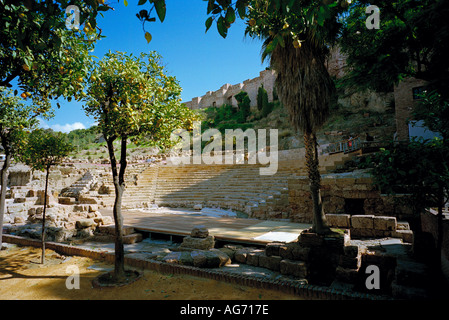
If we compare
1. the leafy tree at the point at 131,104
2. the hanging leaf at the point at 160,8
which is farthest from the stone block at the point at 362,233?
the hanging leaf at the point at 160,8

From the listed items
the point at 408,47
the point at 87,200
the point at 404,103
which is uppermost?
the point at 404,103

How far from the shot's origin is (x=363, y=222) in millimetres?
7008

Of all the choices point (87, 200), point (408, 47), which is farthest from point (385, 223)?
point (87, 200)

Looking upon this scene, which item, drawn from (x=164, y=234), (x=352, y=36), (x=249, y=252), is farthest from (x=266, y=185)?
(x=352, y=36)

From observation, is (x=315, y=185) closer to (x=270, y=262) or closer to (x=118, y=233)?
(x=270, y=262)

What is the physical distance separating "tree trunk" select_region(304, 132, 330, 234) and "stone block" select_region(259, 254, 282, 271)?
49.0 inches

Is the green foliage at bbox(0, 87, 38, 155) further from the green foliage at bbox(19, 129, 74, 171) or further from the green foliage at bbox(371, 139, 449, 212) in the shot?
the green foliage at bbox(371, 139, 449, 212)

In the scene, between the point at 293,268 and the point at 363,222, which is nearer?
the point at 293,268

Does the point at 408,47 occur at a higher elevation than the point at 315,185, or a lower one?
higher

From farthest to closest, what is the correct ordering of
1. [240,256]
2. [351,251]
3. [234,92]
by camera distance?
[234,92]
[240,256]
[351,251]

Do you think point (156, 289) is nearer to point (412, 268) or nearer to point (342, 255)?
point (342, 255)

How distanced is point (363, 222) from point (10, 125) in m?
10.4

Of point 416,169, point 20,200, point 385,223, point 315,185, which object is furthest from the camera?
point 20,200
